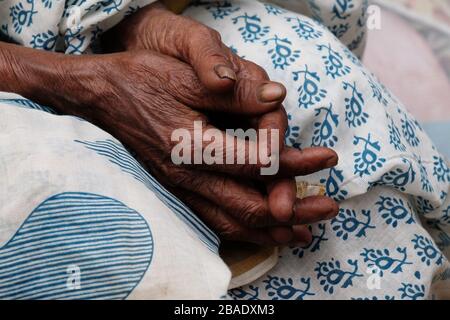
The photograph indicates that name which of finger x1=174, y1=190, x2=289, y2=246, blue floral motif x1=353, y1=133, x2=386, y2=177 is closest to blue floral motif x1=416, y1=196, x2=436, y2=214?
blue floral motif x1=353, y1=133, x2=386, y2=177

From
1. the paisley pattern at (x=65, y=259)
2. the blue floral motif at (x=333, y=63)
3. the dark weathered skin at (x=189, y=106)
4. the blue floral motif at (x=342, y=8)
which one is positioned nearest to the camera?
the paisley pattern at (x=65, y=259)

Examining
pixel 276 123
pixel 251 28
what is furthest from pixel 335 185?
pixel 251 28

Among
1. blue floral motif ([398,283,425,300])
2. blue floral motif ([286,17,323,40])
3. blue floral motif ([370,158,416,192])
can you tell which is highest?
blue floral motif ([286,17,323,40])

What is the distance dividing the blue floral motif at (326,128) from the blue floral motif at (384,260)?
0.42 feet

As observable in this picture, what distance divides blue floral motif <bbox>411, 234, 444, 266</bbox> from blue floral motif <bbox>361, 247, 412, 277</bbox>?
2cm

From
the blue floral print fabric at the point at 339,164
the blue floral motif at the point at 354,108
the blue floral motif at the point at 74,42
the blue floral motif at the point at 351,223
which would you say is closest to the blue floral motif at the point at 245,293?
the blue floral print fabric at the point at 339,164

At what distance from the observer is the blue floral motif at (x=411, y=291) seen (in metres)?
0.71

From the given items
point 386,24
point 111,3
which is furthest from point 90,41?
point 386,24

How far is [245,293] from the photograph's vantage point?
28.5 inches

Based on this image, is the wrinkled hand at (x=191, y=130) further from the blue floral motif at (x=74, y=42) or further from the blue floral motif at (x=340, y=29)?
the blue floral motif at (x=340, y=29)

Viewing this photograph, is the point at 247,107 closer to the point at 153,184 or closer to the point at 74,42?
the point at 153,184

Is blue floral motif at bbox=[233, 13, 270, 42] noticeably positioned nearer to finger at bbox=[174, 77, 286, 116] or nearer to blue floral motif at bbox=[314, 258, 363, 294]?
finger at bbox=[174, 77, 286, 116]

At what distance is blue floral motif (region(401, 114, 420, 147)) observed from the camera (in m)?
0.80
